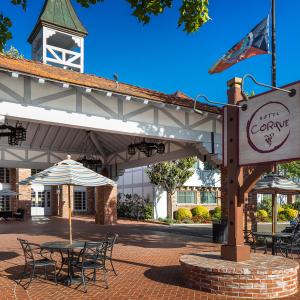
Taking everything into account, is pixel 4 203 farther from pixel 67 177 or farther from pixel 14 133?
pixel 67 177

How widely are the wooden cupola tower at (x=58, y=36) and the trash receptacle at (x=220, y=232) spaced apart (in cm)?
997

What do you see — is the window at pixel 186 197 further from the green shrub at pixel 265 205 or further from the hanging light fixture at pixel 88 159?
the hanging light fixture at pixel 88 159

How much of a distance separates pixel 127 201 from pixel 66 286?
2256cm

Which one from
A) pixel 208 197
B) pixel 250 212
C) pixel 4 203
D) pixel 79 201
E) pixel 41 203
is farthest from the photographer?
pixel 79 201

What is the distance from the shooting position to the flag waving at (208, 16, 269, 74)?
885cm

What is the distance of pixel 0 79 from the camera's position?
934cm

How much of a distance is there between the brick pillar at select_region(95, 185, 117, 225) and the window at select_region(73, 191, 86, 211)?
46.0 ft

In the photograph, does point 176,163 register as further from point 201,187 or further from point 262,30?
point 262,30

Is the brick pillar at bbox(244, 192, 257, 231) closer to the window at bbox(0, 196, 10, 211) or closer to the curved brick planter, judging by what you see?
the curved brick planter

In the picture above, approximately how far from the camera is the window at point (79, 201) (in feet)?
113

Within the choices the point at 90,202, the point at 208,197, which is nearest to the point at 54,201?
the point at 90,202

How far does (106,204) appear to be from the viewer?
20.6m

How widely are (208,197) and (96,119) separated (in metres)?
22.1

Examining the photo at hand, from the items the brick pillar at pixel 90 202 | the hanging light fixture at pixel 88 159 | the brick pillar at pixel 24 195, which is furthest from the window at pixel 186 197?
the brick pillar at pixel 24 195
